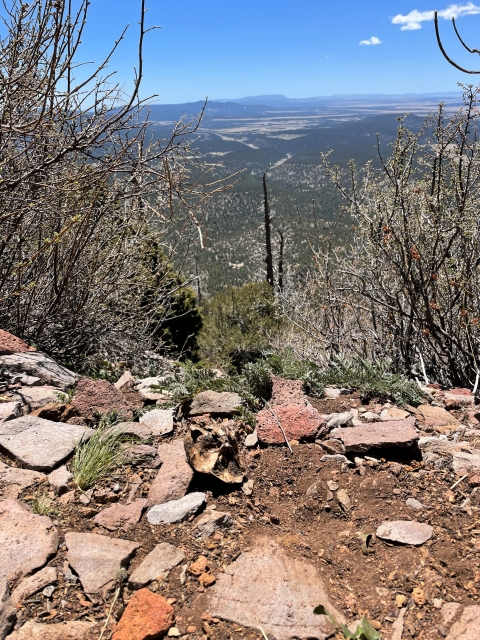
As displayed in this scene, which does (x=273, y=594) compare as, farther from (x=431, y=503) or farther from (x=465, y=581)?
(x=431, y=503)

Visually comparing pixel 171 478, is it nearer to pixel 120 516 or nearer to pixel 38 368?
pixel 120 516

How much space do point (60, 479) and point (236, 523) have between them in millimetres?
950

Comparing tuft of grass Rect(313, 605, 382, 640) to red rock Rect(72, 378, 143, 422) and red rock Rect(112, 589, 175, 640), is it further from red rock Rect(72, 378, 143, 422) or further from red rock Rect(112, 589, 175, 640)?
red rock Rect(72, 378, 143, 422)

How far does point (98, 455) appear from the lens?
2.64 metres

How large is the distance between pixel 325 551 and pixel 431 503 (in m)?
0.65

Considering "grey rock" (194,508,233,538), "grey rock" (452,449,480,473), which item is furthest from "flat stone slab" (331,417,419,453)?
"grey rock" (194,508,233,538)

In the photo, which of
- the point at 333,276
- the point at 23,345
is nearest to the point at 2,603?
the point at 23,345

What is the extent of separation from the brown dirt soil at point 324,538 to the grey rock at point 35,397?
0.99m

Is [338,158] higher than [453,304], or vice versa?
[338,158]

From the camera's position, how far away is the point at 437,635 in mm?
1677

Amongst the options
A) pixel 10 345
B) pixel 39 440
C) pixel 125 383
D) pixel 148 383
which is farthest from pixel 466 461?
pixel 10 345

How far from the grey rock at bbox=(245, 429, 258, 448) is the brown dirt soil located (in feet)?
0.28

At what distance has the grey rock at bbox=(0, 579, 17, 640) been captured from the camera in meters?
1.67

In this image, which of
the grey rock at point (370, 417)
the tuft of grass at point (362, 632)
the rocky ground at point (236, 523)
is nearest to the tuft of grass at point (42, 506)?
the rocky ground at point (236, 523)
